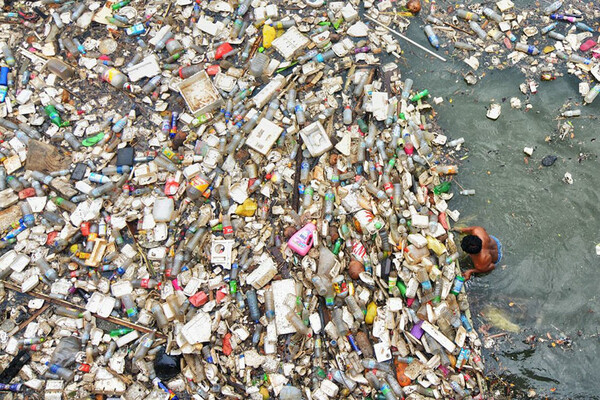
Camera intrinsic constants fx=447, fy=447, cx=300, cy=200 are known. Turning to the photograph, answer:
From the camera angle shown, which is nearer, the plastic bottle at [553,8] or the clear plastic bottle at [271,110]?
the clear plastic bottle at [271,110]

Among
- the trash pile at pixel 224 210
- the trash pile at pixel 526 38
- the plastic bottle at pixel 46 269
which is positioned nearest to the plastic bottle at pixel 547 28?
the trash pile at pixel 526 38

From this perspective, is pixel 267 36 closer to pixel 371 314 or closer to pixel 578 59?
pixel 371 314

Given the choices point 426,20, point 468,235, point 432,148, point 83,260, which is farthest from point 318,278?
point 426,20

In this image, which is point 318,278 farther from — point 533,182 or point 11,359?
point 11,359

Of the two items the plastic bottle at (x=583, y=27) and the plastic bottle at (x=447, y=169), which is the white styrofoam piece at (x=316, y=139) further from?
the plastic bottle at (x=583, y=27)

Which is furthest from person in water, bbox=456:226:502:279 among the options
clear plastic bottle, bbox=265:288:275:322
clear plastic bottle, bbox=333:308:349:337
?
clear plastic bottle, bbox=265:288:275:322

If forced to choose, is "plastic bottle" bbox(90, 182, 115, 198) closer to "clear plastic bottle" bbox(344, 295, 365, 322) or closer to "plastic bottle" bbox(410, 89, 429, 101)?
"clear plastic bottle" bbox(344, 295, 365, 322)
